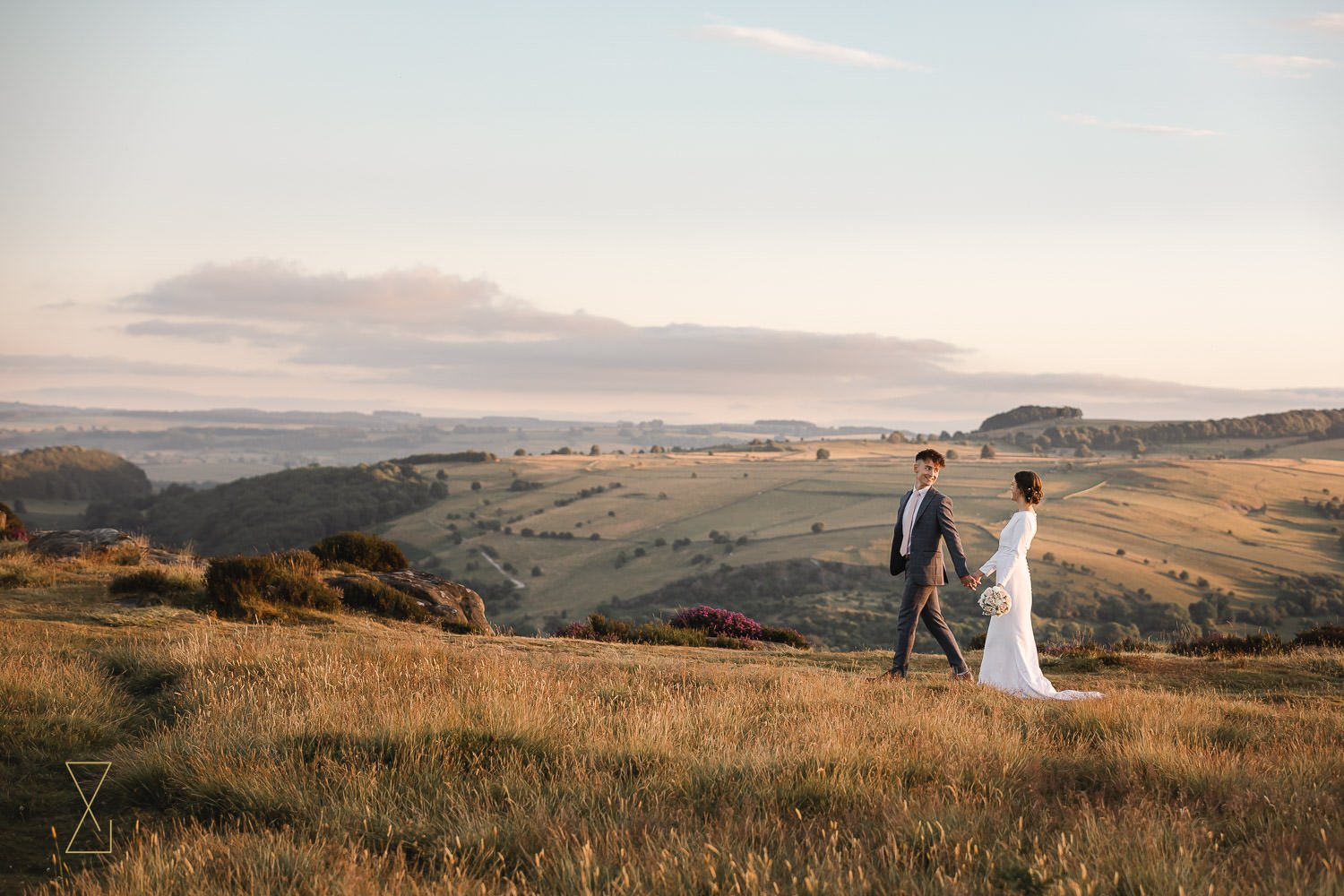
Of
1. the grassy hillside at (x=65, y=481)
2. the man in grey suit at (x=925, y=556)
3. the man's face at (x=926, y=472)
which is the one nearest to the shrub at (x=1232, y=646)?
the man in grey suit at (x=925, y=556)

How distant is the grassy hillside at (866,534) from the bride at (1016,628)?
1587 inches

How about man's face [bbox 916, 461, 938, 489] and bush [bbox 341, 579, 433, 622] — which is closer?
man's face [bbox 916, 461, 938, 489]

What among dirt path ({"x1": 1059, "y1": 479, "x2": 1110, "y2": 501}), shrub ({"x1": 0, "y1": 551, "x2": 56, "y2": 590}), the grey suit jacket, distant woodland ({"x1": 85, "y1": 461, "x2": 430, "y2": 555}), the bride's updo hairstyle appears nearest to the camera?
the bride's updo hairstyle

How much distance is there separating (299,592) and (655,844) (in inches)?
524

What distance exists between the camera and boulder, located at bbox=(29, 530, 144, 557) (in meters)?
20.8

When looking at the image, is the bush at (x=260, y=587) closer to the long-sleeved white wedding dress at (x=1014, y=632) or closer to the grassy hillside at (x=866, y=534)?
the long-sleeved white wedding dress at (x=1014, y=632)

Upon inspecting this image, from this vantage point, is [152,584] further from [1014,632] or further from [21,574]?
[1014,632]

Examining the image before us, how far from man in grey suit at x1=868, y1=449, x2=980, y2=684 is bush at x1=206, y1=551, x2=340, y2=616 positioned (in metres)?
9.99

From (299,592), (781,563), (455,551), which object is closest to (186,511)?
(455,551)

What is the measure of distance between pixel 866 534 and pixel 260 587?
7233 centimetres

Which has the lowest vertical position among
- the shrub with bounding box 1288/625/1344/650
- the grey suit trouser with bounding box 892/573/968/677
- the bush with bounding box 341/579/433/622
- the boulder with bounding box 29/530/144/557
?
the shrub with bounding box 1288/625/1344/650

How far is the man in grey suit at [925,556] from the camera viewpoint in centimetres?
1171

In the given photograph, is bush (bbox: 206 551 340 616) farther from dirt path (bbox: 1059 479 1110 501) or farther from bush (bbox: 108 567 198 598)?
dirt path (bbox: 1059 479 1110 501)

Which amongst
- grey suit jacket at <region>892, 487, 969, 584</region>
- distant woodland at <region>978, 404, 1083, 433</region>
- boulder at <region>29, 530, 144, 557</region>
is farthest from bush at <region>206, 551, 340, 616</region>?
distant woodland at <region>978, 404, 1083, 433</region>
